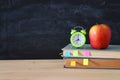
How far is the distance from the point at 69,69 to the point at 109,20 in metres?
0.50

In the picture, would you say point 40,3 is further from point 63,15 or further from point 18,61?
point 18,61

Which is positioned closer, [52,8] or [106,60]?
[106,60]

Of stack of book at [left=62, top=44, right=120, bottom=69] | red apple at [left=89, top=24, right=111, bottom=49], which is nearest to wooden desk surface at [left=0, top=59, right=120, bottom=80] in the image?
stack of book at [left=62, top=44, right=120, bottom=69]

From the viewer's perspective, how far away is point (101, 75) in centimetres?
114

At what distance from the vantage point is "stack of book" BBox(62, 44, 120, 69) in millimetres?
1202

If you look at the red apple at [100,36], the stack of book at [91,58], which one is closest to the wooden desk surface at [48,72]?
the stack of book at [91,58]

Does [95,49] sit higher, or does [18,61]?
[95,49]

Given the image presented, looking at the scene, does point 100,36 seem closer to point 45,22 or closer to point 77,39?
point 77,39

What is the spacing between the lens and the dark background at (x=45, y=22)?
59.8 inches

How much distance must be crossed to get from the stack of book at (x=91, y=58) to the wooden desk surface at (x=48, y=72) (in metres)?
0.03

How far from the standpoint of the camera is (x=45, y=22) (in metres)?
1.54

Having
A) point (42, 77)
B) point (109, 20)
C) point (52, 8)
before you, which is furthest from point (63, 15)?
point (42, 77)

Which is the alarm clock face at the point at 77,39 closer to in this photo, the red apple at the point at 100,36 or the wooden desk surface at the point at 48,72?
the red apple at the point at 100,36

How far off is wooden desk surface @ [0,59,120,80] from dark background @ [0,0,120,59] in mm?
160
